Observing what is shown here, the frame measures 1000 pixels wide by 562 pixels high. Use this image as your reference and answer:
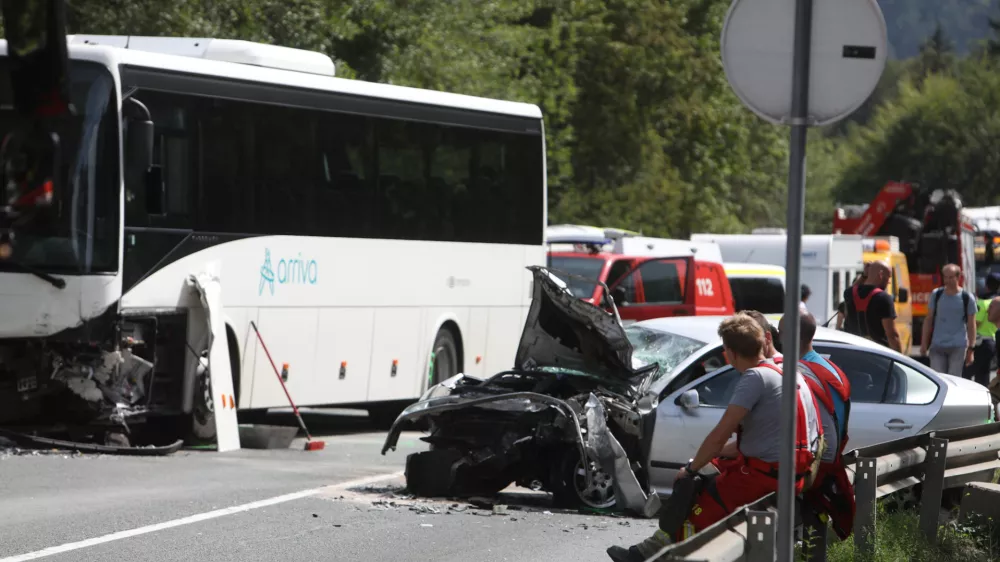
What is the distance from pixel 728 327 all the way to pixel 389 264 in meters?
10.7

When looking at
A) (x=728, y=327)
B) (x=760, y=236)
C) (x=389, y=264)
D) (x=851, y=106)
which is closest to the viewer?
(x=851, y=106)

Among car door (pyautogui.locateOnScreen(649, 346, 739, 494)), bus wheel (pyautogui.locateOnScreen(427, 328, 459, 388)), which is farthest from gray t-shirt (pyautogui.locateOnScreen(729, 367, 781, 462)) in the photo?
bus wheel (pyautogui.locateOnScreen(427, 328, 459, 388))

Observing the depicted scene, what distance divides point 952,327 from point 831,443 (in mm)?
8914

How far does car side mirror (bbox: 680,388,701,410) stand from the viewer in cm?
1145

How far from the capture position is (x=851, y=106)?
616cm

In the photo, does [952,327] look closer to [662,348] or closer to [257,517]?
[662,348]

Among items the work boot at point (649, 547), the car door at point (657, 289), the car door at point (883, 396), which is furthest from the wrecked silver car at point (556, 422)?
the car door at point (657, 289)

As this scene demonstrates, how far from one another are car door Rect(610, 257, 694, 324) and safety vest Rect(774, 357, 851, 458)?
44.8 ft

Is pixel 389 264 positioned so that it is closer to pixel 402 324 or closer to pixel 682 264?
pixel 402 324

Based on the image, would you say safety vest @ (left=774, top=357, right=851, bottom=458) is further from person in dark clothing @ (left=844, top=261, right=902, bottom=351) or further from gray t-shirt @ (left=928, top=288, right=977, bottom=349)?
gray t-shirt @ (left=928, top=288, right=977, bottom=349)

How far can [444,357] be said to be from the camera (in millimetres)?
19469

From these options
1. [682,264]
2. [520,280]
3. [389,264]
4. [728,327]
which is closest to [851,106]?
[728,327]

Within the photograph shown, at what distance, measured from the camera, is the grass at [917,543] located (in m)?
9.08

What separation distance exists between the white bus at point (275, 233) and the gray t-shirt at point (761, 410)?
7.93m
